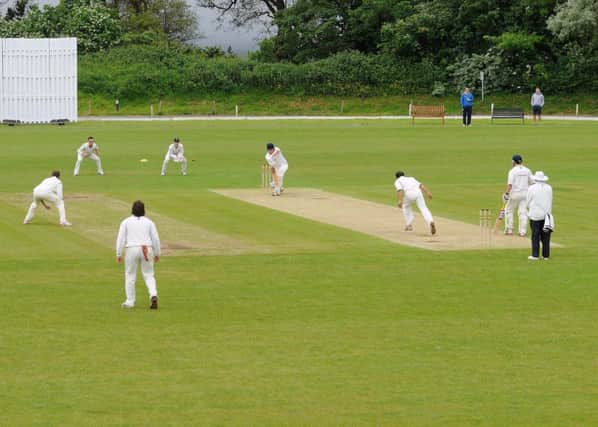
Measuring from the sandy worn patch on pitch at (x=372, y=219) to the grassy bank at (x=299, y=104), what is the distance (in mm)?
46395

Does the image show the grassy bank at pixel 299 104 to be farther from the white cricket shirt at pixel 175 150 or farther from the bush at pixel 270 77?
the white cricket shirt at pixel 175 150

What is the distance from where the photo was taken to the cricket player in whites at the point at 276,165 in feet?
127

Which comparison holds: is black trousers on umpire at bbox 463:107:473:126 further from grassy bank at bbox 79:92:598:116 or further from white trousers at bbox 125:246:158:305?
white trousers at bbox 125:246:158:305

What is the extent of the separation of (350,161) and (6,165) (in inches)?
547

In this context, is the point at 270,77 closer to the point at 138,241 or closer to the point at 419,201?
the point at 419,201

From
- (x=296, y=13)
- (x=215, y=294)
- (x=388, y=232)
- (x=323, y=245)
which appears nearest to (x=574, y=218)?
(x=388, y=232)

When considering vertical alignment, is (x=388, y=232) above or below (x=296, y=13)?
below

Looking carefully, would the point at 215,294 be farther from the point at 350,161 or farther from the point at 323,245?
the point at 350,161

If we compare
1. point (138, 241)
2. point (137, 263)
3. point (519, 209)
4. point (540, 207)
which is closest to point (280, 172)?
point (519, 209)

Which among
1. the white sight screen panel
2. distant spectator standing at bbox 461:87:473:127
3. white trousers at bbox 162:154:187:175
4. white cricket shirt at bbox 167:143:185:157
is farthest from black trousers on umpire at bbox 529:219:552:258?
the white sight screen panel

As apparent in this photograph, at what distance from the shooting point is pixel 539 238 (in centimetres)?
2628

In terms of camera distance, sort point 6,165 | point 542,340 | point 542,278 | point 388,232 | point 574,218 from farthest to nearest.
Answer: point 6,165, point 574,218, point 388,232, point 542,278, point 542,340

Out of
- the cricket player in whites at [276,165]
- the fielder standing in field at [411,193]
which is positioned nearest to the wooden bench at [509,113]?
the cricket player in whites at [276,165]

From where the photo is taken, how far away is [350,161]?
52844mm
